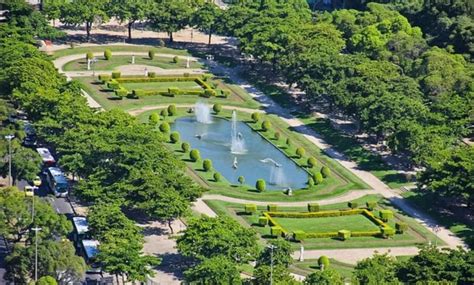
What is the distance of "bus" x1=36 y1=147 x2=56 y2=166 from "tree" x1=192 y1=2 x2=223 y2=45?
171 ft

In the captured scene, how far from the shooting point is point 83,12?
165125 mm

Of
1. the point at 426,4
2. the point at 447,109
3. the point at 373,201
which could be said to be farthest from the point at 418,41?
the point at 373,201

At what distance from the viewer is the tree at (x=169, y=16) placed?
168 meters

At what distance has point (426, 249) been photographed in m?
92.8

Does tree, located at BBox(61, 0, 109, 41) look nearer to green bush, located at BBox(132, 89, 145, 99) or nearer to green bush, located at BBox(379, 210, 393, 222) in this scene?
green bush, located at BBox(132, 89, 145, 99)

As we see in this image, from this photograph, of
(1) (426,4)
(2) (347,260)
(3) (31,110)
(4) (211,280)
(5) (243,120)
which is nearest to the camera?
(4) (211,280)

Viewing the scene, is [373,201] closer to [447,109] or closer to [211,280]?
[447,109]

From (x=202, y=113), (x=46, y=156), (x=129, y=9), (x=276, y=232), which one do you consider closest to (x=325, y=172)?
(x=276, y=232)

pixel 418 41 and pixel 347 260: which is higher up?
pixel 418 41

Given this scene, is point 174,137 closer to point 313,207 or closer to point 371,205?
point 313,207

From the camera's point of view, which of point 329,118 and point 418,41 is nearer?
point 329,118

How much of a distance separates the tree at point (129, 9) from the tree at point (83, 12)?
60.0 inches

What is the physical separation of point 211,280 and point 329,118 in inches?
2255

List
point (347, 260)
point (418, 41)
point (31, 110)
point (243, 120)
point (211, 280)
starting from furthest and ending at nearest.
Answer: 1. point (418, 41)
2. point (243, 120)
3. point (31, 110)
4. point (347, 260)
5. point (211, 280)
